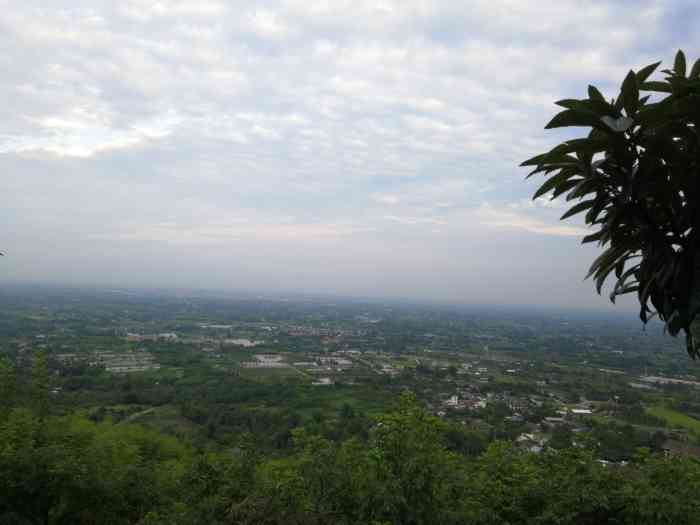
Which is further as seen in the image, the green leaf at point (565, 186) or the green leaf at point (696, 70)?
the green leaf at point (565, 186)

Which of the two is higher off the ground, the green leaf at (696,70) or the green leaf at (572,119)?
the green leaf at (696,70)

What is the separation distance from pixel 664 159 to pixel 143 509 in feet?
30.3

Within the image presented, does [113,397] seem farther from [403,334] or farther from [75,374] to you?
[403,334]

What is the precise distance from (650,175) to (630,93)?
37cm

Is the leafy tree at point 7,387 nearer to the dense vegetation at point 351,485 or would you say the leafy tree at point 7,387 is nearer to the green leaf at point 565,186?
the dense vegetation at point 351,485

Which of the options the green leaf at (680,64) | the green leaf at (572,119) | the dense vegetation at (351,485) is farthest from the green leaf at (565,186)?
the dense vegetation at (351,485)

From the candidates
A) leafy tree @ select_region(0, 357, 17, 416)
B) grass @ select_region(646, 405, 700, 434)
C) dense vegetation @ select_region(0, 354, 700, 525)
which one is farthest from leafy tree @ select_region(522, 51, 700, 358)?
grass @ select_region(646, 405, 700, 434)

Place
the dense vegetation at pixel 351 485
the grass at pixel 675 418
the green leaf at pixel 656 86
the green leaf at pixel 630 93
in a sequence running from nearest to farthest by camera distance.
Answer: the green leaf at pixel 630 93
the green leaf at pixel 656 86
the dense vegetation at pixel 351 485
the grass at pixel 675 418

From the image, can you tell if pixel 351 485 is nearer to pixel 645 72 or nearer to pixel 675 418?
pixel 645 72

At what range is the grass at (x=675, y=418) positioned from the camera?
30.4 meters

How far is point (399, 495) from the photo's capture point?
263 inches

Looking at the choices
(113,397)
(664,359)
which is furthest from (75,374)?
(664,359)

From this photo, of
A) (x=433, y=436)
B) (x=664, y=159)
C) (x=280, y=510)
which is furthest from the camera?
(x=433, y=436)

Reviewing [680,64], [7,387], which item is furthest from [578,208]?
[7,387]
